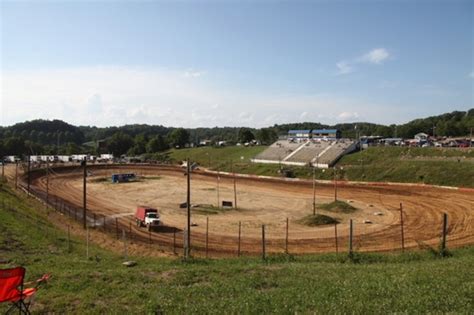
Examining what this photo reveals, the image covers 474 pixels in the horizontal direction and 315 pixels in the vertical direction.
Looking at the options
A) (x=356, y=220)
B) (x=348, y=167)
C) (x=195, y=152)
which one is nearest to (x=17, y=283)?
(x=356, y=220)

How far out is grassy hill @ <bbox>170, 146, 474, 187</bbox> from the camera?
7794 cm

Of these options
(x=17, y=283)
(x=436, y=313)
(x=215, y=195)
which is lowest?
(x=215, y=195)

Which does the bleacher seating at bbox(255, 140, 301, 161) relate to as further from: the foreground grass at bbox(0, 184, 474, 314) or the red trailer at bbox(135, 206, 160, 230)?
the foreground grass at bbox(0, 184, 474, 314)

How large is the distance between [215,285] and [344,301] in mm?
5188

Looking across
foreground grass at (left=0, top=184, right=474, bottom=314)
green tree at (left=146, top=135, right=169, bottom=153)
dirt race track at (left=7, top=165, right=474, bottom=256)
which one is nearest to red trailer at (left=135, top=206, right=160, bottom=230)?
dirt race track at (left=7, top=165, right=474, bottom=256)

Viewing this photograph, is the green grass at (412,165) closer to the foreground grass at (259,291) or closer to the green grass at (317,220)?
the green grass at (317,220)

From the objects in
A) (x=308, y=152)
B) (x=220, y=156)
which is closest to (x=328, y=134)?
(x=308, y=152)

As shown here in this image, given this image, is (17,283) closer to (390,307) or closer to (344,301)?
(344,301)

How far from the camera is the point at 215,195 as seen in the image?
77.2 meters

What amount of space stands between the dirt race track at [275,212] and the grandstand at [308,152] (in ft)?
72.3

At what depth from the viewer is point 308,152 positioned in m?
126

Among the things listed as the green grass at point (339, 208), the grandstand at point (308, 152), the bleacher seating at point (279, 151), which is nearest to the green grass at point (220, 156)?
the bleacher seating at point (279, 151)

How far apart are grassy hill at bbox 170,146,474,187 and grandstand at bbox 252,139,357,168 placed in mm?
5103

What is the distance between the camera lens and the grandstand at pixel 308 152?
113281 mm
